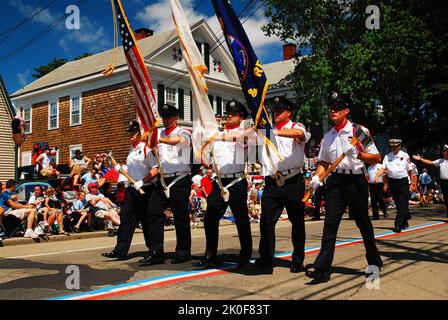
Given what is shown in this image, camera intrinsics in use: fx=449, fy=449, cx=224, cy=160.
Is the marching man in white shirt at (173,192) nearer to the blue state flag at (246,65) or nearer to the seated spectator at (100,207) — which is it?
the blue state flag at (246,65)

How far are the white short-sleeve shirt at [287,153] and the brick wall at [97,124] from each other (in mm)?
19879

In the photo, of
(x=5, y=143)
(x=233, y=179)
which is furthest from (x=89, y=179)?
(x=5, y=143)

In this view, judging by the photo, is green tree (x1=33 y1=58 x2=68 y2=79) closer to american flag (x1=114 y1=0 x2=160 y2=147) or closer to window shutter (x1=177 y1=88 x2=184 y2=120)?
window shutter (x1=177 y1=88 x2=184 y2=120)

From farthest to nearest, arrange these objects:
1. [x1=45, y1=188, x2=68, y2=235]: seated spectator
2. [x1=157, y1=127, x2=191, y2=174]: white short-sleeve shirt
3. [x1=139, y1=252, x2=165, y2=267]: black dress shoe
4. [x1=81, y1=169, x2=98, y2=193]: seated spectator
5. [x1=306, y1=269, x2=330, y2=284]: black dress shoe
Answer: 1. [x1=81, y1=169, x2=98, y2=193]: seated spectator
2. [x1=45, y1=188, x2=68, y2=235]: seated spectator
3. [x1=157, y1=127, x2=191, y2=174]: white short-sleeve shirt
4. [x1=139, y1=252, x2=165, y2=267]: black dress shoe
5. [x1=306, y1=269, x2=330, y2=284]: black dress shoe

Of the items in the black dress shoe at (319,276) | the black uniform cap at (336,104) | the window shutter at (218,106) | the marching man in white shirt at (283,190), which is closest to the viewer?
the black dress shoe at (319,276)

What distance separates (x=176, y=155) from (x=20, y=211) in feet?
20.7

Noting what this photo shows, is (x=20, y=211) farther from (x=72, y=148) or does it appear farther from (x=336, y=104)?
(x=72, y=148)

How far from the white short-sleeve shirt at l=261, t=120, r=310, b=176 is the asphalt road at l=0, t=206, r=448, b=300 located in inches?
52.0

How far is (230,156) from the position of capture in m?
5.85

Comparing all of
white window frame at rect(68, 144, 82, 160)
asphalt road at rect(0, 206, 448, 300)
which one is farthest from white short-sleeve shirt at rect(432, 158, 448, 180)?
white window frame at rect(68, 144, 82, 160)

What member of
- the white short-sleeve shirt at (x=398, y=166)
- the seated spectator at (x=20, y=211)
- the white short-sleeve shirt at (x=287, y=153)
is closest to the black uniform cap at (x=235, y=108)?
the white short-sleeve shirt at (x=287, y=153)

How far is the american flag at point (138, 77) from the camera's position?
727 centimetres

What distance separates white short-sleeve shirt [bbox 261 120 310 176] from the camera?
222 inches

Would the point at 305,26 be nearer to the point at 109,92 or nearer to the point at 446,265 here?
the point at 109,92
